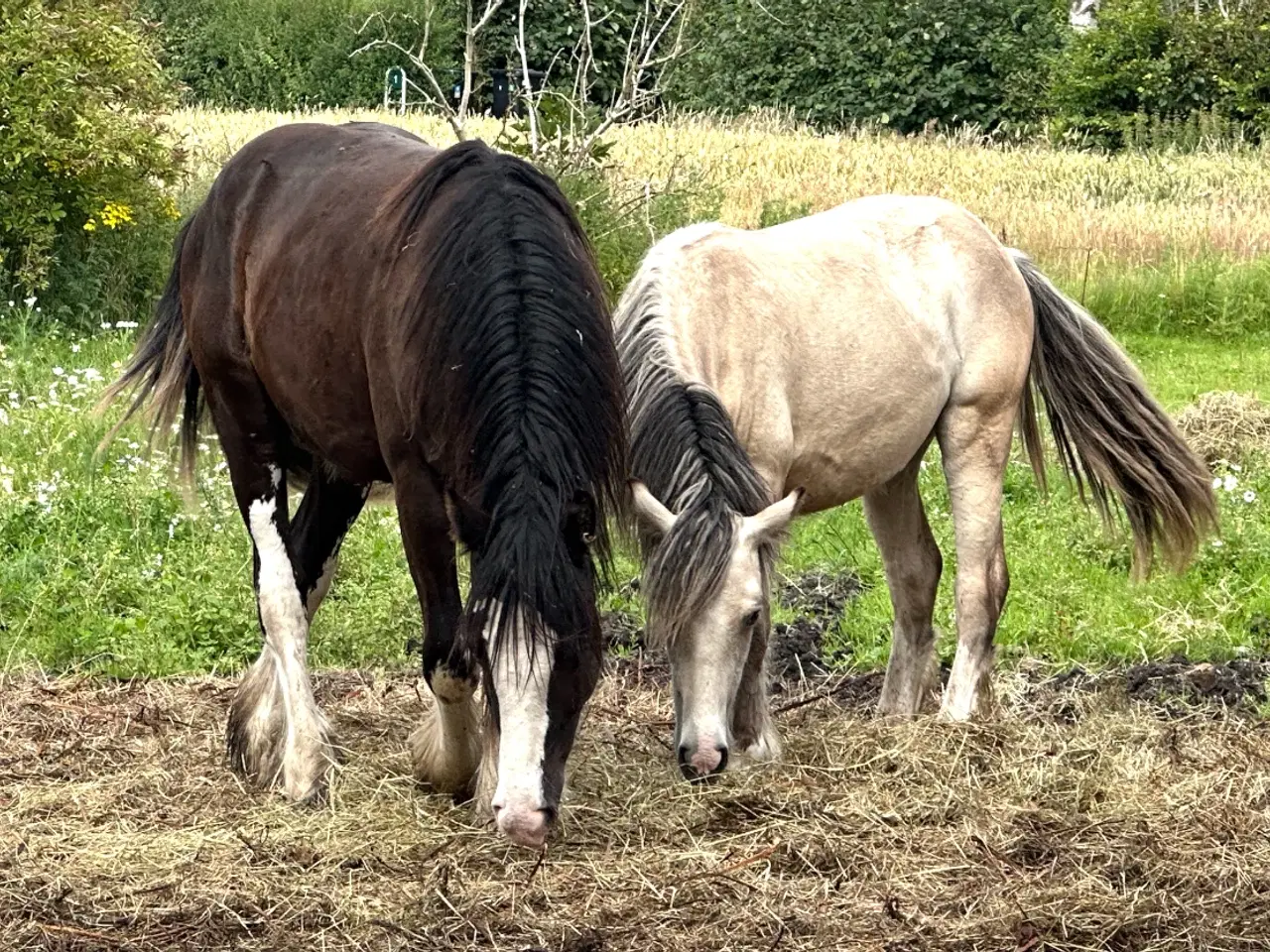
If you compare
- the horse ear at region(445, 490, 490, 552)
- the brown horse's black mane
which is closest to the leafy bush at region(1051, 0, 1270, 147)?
the brown horse's black mane

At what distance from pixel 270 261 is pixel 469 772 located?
1496 millimetres

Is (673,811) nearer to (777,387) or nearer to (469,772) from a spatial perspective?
(469,772)

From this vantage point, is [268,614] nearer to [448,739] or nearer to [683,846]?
[448,739]

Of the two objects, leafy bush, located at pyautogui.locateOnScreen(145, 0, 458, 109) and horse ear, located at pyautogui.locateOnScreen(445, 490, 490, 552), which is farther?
leafy bush, located at pyautogui.locateOnScreen(145, 0, 458, 109)

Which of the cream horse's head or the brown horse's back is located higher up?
the brown horse's back

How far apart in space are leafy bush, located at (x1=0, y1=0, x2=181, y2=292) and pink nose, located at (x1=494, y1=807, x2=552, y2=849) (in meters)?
7.66

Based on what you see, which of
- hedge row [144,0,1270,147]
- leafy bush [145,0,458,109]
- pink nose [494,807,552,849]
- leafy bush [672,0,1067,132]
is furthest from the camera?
leafy bush [145,0,458,109]

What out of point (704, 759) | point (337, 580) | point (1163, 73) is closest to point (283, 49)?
point (1163, 73)

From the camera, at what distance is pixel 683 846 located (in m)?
4.18

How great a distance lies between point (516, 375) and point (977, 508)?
7.30ft

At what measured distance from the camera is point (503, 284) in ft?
13.1

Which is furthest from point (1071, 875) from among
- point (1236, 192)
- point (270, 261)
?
point (1236, 192)

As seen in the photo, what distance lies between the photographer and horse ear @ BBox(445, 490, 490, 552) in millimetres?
3809

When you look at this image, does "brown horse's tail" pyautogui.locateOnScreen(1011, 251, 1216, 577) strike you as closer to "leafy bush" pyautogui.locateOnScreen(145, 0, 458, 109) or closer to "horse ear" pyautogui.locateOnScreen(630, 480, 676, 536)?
"horse ear" pyautogui.locateOnScreen(630, 480, 676, 536)
